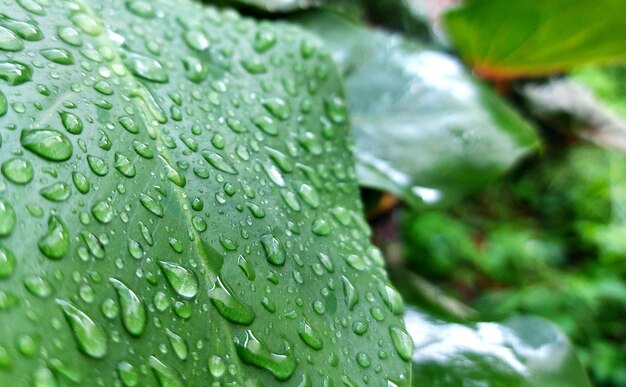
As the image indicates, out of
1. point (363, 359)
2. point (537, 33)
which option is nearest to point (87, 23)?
point (363, 359)

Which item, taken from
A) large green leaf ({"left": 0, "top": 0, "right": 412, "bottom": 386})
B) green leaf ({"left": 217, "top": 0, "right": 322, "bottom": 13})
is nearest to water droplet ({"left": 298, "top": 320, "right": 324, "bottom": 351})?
large green leaf ({"left": 0, "top": 0, "right": 412, "bottom": 386})

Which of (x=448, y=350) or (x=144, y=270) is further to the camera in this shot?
(x=448, y=350)

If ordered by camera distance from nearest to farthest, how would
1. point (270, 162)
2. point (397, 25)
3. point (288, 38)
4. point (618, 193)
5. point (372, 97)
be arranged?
1. point (270, 162)
2. point (288, 38)
3. point (372, 97)
4. point (397, 25)
5. point (618, 193)

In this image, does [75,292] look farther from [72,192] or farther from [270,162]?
[270,162]

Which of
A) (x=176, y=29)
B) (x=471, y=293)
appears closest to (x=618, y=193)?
(x=471, y=293)

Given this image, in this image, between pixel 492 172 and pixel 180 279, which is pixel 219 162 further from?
pixel 492 172
